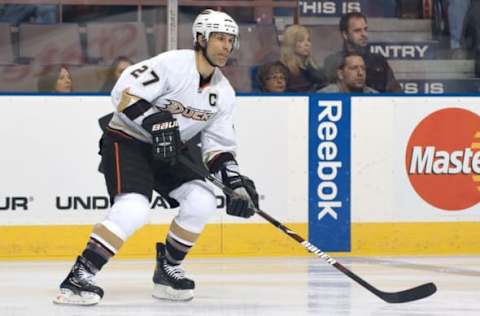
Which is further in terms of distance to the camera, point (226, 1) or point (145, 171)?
point (226, 1)

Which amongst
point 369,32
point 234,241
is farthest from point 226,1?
point 234,241

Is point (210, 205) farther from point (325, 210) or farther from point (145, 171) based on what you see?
point (325, 210)

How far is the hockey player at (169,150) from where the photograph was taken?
5180 millimetres

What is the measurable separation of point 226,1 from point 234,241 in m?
1.20

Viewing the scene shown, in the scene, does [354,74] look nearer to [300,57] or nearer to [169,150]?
[300,57]

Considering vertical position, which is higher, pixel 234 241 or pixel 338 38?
pixel 338 38

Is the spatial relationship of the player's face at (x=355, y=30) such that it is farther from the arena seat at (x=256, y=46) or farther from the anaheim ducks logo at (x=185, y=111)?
the anaheim ducks logo at (x=185, y=111)

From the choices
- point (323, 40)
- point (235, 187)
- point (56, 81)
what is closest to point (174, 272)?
point (235, 187)

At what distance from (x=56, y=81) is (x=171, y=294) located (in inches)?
76.5

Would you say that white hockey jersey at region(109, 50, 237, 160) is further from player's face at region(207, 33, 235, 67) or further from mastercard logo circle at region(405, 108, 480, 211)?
mastercard logo circle at region(405, 108, 480, 211)

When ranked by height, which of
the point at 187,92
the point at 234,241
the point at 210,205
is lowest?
the point at 234,241

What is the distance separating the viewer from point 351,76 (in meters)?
7.38

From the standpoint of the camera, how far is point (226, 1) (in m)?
7.40

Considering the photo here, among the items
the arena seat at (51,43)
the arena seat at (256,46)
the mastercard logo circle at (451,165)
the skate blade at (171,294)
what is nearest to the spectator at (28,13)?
the arena seat at (51,43)
